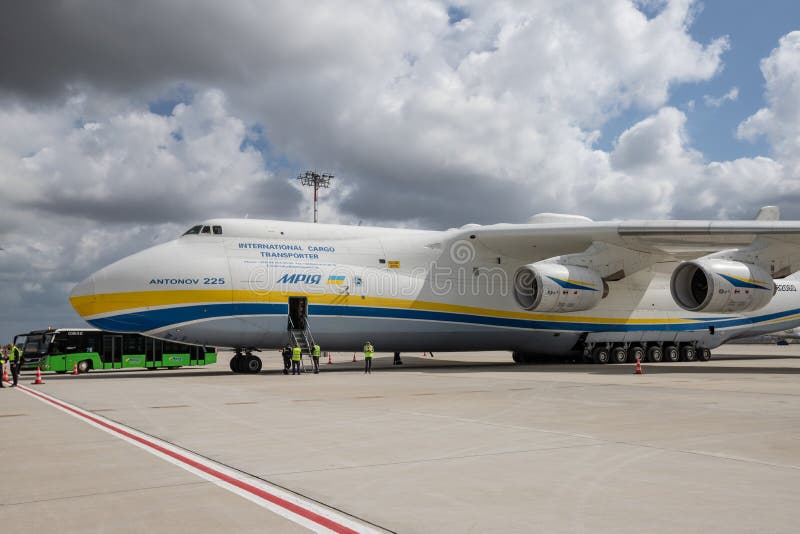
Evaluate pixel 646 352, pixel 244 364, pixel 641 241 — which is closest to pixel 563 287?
pixel 641 241

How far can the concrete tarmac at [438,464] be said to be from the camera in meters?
4.20

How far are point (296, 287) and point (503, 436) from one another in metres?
13.8

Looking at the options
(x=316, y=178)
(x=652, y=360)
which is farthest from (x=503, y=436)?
(x=316, y=178)

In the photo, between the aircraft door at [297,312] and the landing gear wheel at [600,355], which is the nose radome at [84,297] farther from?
the landing gear wheel at [600,355]

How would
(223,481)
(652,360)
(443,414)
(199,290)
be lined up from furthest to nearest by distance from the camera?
(652,360), (199,290), (443,414), (223,481)

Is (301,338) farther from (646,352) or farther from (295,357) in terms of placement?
(646,352)

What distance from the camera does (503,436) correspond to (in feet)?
24.1

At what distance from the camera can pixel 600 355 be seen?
25.1 meters

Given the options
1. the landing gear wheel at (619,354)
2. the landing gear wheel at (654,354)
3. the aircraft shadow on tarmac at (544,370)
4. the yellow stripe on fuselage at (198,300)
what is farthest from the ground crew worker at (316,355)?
the landing gear wheel at (654,354)

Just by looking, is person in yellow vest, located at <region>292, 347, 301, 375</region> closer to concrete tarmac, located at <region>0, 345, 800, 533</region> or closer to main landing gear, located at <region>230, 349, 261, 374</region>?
main landing gear, located at <region>230, 349, 261, 374</region>

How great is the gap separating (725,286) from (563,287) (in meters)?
4.52

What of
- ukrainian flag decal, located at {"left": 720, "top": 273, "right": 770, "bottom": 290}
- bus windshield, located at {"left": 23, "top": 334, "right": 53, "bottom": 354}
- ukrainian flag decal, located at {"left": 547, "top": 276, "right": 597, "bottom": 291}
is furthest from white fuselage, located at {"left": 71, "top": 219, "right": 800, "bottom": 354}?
bus windshield, located at {"left": 23, "top": 334, "right": 53, "bottom": 354}

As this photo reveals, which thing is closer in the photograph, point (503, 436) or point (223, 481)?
point (223, 481)

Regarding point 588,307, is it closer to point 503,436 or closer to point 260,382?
point 260,382
